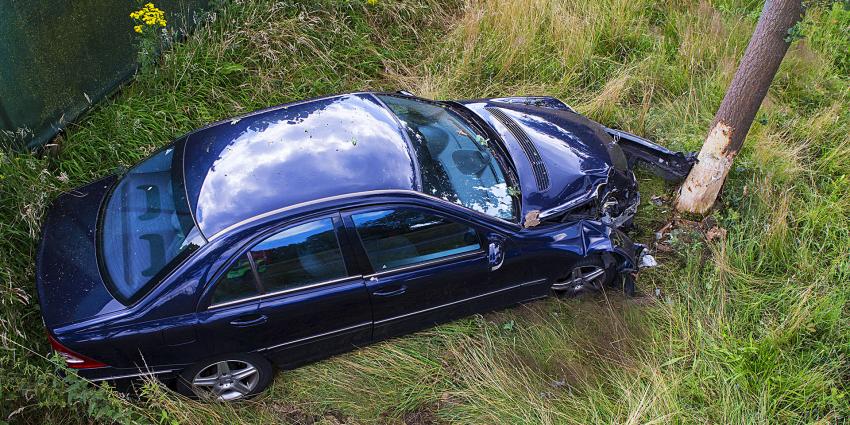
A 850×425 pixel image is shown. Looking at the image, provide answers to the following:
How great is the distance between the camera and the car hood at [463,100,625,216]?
13.1ft

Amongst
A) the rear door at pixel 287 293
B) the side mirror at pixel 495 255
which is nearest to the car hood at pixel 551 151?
the side mirror at pixel 495 255

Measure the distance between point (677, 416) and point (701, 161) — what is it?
Result: 226 centimetres

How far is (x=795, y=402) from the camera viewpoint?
370 cm

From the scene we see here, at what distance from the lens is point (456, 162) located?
3.96 metres

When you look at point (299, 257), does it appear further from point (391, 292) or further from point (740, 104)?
point (740, 104)

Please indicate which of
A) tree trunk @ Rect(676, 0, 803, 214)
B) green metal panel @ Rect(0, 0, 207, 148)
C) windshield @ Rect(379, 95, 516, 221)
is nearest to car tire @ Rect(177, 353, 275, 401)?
windshield @ Rect(379, 95, 516, 221)

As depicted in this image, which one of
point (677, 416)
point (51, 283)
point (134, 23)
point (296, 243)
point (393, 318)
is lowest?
point (677, 416)

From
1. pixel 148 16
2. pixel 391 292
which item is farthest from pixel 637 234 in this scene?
pixel 148 16

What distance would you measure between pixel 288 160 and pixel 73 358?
1610 mm

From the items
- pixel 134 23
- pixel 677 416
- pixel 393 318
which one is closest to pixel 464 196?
pixel 393 318

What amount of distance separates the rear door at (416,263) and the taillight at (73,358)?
159 cm

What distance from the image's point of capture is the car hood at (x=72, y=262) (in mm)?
3361

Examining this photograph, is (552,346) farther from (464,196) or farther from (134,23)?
(134,23)

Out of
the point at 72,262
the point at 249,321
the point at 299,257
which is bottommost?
the point at 249,321
